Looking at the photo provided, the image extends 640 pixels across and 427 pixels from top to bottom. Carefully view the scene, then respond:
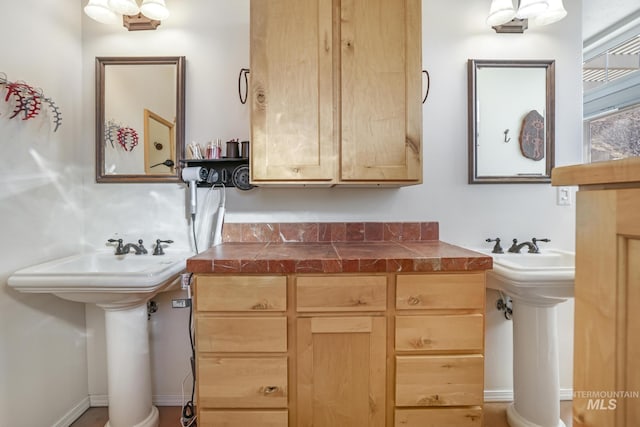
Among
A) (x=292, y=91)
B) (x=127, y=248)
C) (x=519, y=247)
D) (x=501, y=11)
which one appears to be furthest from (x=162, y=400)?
(x=501, y=11)

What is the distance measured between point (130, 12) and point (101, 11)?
0.15m

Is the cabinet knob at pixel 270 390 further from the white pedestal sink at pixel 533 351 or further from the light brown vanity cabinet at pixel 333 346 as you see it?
the white pedestal sink at pixel 533 351

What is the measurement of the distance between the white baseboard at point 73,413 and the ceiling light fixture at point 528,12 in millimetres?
3070

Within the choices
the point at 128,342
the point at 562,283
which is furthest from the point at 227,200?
the point at 562,283

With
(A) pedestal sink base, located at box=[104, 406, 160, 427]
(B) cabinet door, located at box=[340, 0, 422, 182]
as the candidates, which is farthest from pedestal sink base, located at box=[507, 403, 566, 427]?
(A) pedestal sink base, located at box=[104, 406, 160, 427]

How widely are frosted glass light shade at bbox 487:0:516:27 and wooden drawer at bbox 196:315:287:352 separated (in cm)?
186

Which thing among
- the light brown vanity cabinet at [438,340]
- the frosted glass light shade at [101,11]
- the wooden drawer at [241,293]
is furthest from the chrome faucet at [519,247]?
the frosted glass light shade at [101,11]

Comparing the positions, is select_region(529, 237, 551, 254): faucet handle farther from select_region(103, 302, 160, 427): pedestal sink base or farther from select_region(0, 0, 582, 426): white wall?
select_region(103, 302, 160, 427): pedestal sink base

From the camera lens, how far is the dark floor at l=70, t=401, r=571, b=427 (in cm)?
156

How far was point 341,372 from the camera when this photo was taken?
117 cm

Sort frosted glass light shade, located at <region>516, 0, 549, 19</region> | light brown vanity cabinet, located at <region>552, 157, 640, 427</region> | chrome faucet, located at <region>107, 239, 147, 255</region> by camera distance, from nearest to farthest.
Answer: light brown vanity cabinet, located at <region>552, 157, 640, 427</region> → frosted glass light shade, located at <region>516, 0, 549, 19</region> → chrome faucet, located at <region>107, 239, 147, 255</region>

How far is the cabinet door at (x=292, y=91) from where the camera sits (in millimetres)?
1343

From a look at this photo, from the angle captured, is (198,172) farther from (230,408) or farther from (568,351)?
(568,351)

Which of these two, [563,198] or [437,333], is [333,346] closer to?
[437,333]
